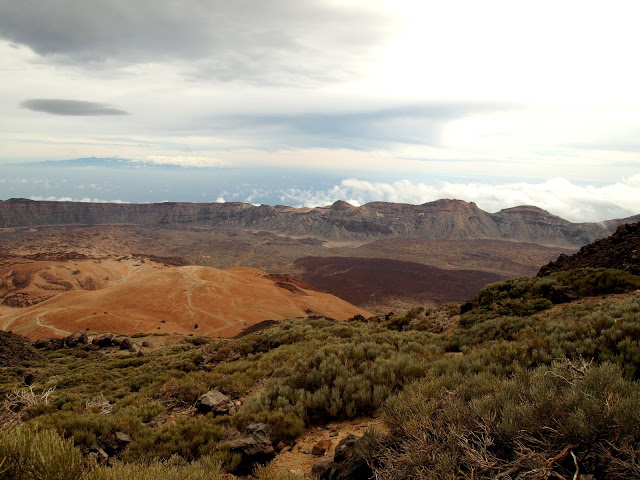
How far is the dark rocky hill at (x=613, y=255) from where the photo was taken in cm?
1656

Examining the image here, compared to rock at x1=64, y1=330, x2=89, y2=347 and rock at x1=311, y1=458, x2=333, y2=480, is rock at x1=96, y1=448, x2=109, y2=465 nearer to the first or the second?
rock at x1=311, y1=458, x2=333, y2=480

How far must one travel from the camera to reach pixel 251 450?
5527mm

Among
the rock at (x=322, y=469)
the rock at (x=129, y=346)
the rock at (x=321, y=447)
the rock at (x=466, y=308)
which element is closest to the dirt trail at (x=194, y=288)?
the rock at (x=129, y=346)

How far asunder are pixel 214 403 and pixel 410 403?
549 centimetres

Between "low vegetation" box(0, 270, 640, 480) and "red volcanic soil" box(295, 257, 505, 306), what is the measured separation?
175ft

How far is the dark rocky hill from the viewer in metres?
16.6

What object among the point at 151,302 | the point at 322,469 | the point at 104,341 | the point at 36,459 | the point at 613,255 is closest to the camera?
the point at 36,459

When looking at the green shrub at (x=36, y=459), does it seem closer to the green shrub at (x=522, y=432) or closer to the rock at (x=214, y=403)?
the green shrub at (x=522, y=432)

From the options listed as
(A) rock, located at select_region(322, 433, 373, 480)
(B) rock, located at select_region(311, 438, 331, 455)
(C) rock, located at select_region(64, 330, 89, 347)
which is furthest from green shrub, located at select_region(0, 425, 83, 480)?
(C) rock, located at select_region(64, 330, 89, 347)

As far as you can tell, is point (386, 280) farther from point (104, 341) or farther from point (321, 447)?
point (321, 447)

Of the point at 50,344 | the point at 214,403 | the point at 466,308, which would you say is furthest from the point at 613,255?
the point at 50,344

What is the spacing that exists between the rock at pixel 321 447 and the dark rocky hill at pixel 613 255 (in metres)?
17.4

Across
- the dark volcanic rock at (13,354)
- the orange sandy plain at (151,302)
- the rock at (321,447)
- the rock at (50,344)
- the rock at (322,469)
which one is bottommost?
the orange sandy plain at (151,302)

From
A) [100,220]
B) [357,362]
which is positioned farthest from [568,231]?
[100,220]
